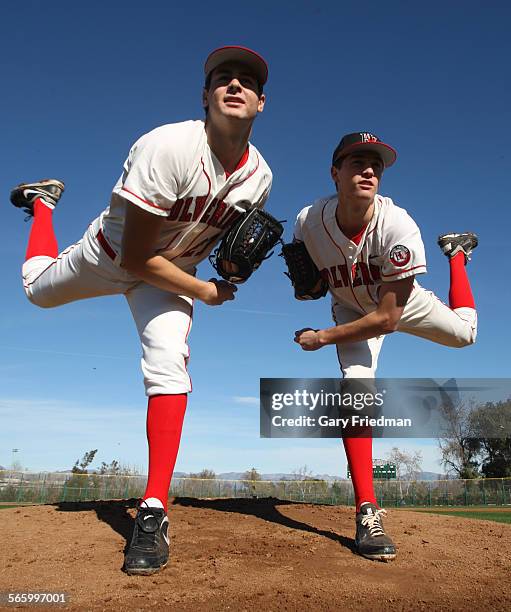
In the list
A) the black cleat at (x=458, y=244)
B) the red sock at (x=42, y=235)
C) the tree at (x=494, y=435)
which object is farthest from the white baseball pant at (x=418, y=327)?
the tree at (x=494, y=435)

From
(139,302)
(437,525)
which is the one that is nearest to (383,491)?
(437,525)

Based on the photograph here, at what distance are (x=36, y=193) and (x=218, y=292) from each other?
8.04 feet

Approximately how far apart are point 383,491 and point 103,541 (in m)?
29.6

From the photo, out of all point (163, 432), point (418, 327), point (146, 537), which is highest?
A: point (418, 327)

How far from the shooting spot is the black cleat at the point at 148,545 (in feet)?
8.50

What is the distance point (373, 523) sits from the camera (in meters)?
3.23

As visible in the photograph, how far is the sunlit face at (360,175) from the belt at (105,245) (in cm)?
151

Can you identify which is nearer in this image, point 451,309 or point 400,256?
point 400,256

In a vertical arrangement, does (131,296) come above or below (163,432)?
above

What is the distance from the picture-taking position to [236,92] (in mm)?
3146

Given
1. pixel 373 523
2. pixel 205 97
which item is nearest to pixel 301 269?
pixel 205 97

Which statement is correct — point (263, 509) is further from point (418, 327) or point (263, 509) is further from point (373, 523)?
point (418, 327)

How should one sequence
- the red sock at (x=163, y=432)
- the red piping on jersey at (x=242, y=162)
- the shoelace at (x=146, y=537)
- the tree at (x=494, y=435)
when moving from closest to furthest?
the shoelace at (x=146, y=537) → the red sock at (x=163, y=432) → the red piping on jersey at (x=242, y=162) → the tree at (x=494, y=435)

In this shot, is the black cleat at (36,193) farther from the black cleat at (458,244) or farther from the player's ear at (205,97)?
the black cleat at (458,244)
